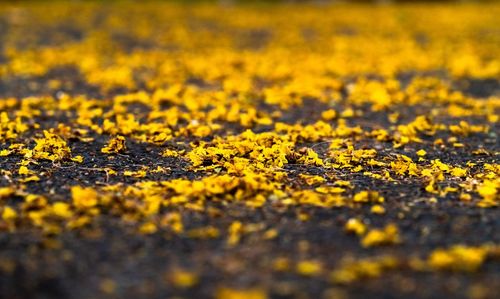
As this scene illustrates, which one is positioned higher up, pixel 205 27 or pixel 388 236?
pixel 205 27

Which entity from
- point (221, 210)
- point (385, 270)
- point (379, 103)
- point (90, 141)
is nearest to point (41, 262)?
point (221, 210)

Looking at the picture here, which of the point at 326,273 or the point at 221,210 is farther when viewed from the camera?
the point at 221,210

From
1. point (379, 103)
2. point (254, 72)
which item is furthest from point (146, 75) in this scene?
point (379, 103)

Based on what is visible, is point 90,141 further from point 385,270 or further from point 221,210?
point 385,270

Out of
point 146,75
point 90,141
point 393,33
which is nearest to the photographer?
point 90,141

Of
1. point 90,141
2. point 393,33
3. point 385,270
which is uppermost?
point 393,33

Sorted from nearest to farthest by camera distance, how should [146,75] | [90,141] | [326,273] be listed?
[326,273] → [90,141] → [146,75]

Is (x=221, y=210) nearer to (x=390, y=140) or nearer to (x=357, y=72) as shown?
(x=390, y=140)
